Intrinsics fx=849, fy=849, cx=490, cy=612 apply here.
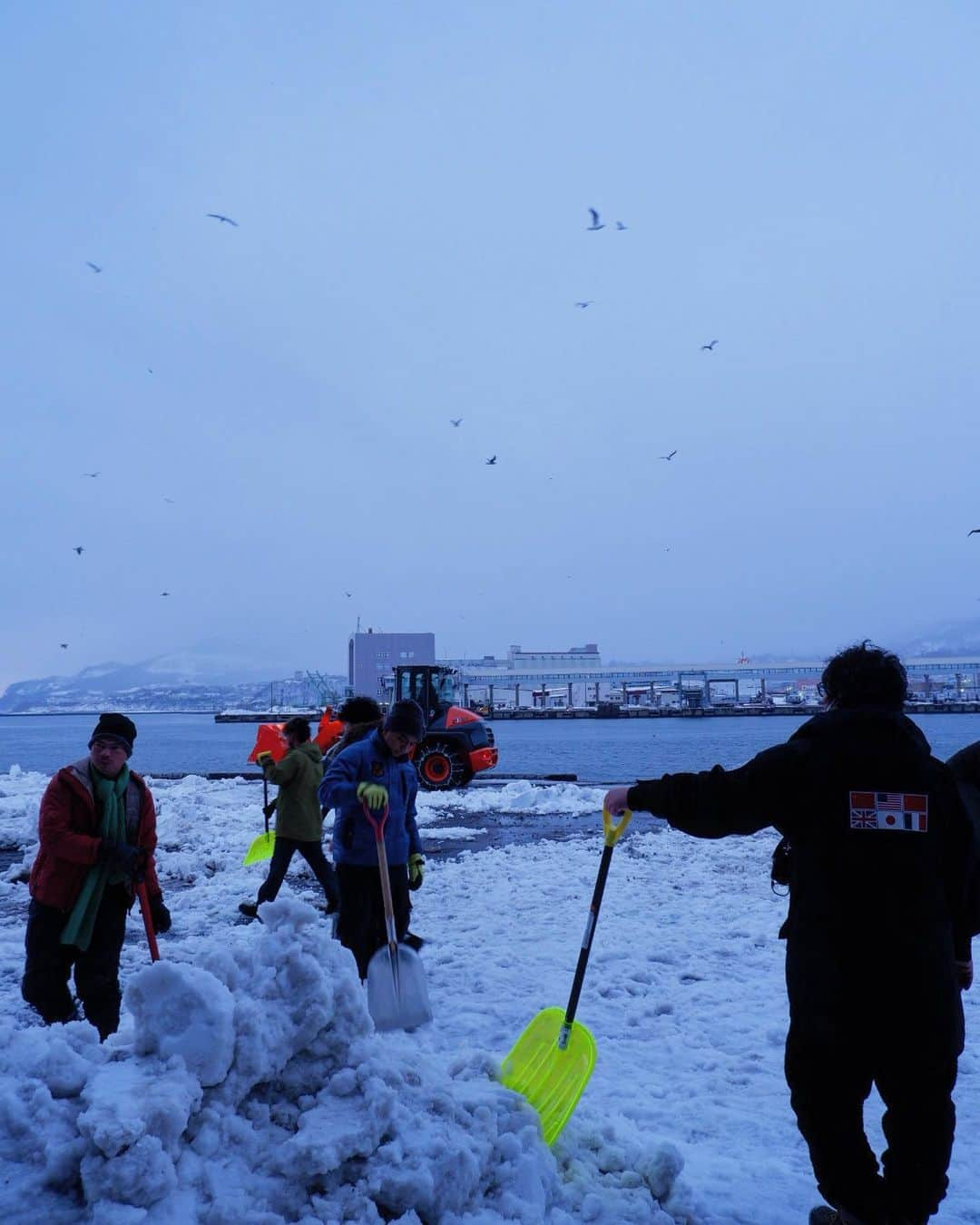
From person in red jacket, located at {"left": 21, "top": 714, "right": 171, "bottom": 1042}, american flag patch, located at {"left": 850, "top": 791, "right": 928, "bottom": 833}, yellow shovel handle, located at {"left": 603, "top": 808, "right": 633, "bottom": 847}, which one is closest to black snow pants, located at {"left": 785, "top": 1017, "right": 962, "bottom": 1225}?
american flag patch, located at {"left": 850, "top": 791, "right": 928, "bottom": 833}

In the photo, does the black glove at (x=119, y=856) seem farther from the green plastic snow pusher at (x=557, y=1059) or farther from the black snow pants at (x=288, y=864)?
the black snow pants at (x=288, y=864)

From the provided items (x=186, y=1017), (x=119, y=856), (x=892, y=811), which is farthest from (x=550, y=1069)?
(x=119, y=856)

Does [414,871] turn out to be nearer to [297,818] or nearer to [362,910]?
[362,910]

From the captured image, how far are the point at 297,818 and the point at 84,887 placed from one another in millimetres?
2922

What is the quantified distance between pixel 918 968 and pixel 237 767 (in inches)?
1446

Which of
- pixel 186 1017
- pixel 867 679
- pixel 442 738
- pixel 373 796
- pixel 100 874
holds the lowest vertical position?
pixel 442 738

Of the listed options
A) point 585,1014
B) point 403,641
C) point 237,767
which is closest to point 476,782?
point 585,1014

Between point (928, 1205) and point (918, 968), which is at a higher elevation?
point (918, 968)

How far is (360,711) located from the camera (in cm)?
589

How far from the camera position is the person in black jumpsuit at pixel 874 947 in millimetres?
2203

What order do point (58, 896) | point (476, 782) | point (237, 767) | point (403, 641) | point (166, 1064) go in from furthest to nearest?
point (403, 641) → point (237, 767) → point (476, 782) → point (58, 896) → point (166, 1064)

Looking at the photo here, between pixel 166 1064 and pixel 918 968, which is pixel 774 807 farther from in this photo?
pixel 166 1064

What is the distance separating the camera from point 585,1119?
3.05m

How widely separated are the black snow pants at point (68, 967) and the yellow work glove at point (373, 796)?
3.93 ft
